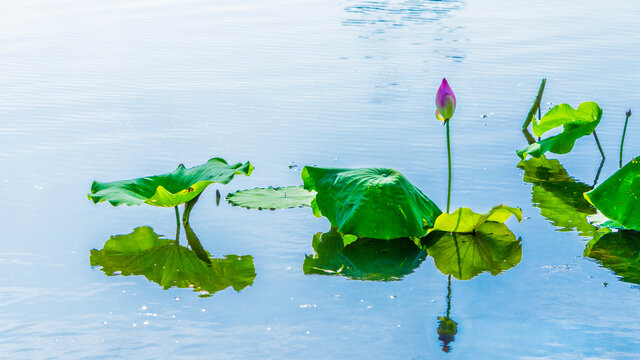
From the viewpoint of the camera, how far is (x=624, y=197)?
8.22ft

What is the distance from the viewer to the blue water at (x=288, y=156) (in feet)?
6.46

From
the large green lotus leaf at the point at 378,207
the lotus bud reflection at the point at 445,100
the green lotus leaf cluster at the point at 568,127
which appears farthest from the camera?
the green lotus leaf cluster at the point at 568,127

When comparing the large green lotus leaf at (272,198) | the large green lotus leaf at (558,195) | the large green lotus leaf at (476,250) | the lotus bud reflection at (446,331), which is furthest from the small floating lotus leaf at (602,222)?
the large green lotus leaf at (272,198)

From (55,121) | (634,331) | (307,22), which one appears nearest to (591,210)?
(634,331)

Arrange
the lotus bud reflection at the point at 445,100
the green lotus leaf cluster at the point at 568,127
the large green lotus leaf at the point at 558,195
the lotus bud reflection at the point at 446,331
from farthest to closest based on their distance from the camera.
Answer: the green lotus leaf cluster at the point at 568,127 < the large green lotus leaf at the point at 558,195 < the lotus bud reflection at the point at 445,100 < the lotus bud reflection at the point at 446,331

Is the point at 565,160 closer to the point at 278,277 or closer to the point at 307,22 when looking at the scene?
the point at 278,277

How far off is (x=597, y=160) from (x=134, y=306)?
2.29 m

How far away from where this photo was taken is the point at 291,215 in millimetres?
2852

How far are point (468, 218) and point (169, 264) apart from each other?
3.17 feet

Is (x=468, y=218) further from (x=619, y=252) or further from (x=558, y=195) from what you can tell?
(x=558, y=195)

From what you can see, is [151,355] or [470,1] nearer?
[151,355]

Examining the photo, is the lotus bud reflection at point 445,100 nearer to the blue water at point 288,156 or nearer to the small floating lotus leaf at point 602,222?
the blue water at point 288,156

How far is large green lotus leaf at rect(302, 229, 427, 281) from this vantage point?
2346 mm

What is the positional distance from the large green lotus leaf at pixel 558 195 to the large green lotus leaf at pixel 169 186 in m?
1.12
